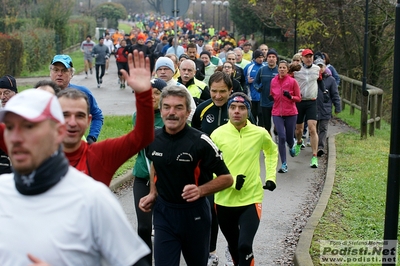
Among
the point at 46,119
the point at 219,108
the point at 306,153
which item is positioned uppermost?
the point at 46,119

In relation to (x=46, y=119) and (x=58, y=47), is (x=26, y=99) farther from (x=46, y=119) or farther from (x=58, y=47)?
(x=58, y=47)

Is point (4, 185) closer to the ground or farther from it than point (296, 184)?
farther from it

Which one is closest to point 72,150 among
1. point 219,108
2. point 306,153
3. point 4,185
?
point 4,185

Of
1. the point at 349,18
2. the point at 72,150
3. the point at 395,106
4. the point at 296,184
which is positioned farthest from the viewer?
the point at 349,18

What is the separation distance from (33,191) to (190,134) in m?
2.89

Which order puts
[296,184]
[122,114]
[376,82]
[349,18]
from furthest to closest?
[376,82] → [349,18] → [122,114] → [296,184]

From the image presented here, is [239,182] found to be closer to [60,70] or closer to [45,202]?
[60,70]

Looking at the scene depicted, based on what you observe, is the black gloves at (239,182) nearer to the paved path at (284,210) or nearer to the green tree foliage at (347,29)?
the paved path at (284,210)

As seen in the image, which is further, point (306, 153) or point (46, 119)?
point (306, 153)

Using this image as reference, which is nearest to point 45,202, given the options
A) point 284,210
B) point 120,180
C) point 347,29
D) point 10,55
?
point 284,210

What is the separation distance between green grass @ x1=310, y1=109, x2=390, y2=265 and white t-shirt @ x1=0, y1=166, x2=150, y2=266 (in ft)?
14.9

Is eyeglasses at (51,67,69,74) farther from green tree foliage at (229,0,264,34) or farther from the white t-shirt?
green tree foliage at (229,0,264,34)

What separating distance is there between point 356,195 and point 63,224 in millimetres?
8011

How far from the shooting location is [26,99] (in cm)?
276
